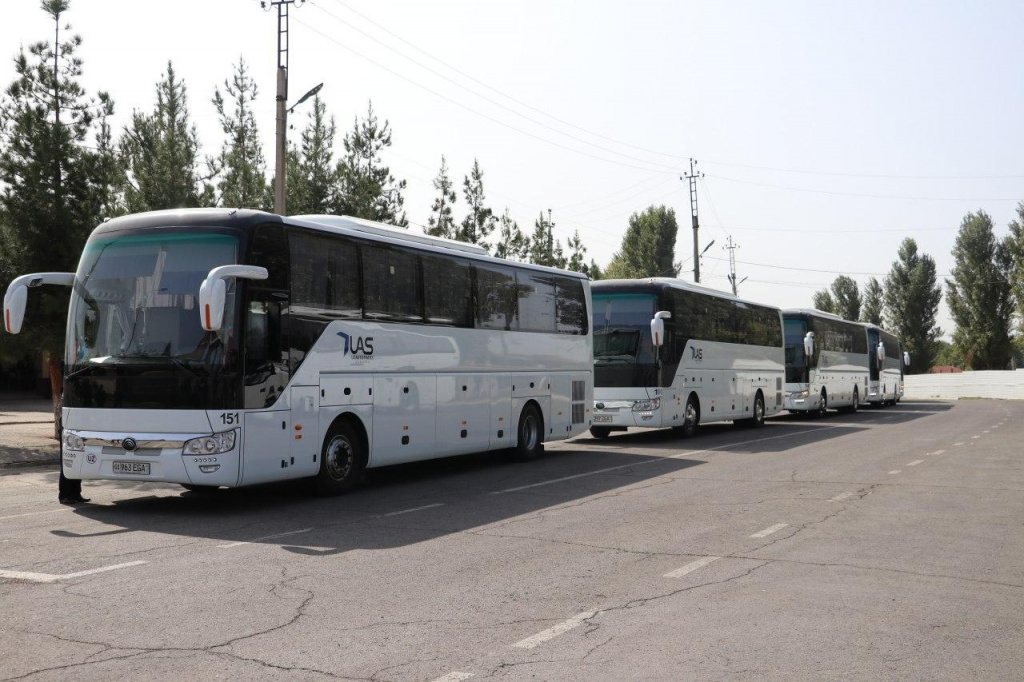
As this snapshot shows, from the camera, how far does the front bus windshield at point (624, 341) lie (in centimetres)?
2333

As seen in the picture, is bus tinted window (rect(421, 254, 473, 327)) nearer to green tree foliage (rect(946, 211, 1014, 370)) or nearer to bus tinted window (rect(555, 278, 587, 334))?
bus tinted window (rect(555, 278, 587, 334))

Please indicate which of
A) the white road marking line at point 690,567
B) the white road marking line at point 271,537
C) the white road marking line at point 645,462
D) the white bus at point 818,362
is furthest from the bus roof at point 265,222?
the white bus at point 818,362

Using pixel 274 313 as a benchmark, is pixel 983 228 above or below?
above

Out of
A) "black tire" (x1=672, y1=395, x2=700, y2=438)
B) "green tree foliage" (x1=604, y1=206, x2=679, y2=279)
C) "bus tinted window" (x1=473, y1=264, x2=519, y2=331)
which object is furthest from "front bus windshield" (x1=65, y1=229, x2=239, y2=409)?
"green tree foliage" (x1=604, y1=206, x2=679, y2=279)

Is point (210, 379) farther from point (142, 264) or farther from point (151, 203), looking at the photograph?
point (151, 203)

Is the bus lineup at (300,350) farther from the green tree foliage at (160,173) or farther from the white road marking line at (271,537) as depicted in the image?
the green tree foliage at (160,173)

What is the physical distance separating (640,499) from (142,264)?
6.62 m

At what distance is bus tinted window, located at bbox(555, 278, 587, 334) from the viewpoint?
782 inches

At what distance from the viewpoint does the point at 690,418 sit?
25234mm

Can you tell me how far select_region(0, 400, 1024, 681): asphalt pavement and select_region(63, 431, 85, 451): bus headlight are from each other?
766 mm

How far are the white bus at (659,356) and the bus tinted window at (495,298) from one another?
514 cm

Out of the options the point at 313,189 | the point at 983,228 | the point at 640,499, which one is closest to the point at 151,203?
the point at 313,189

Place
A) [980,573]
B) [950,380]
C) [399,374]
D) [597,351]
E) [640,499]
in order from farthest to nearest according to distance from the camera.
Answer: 1. [950,380]
2. [597,351]
3. [399,374]
4. [640,499]
5. [980,573]

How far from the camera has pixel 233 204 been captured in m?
28.5
